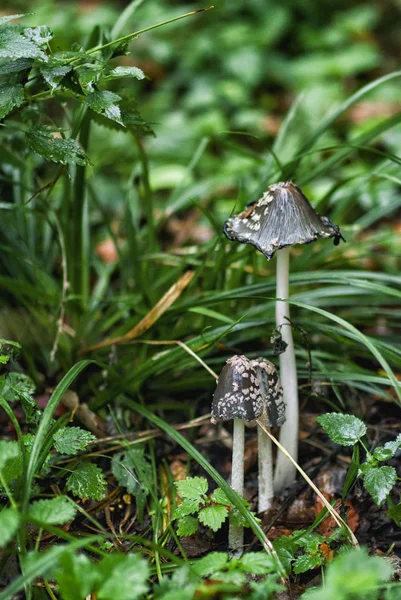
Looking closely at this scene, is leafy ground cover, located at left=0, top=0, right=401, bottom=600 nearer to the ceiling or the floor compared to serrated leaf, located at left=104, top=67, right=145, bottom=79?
nearer to the floor

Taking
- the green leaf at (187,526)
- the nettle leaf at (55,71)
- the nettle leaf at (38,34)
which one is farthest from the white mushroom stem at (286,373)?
the nettle leaf at (38,34)

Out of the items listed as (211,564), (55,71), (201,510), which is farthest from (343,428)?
(55,71)

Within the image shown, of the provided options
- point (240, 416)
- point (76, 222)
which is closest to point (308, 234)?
point (240, 416)

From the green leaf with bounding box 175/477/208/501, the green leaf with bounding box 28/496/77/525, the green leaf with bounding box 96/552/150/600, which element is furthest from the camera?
the green leaf with bounding box 175/477/208/501

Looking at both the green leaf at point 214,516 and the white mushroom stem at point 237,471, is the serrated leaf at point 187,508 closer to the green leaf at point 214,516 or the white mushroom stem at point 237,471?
the green leaf at point 214,516

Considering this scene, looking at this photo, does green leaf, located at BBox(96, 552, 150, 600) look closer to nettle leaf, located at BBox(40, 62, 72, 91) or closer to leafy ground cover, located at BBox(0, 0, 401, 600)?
leafy ground cover, located at BBox(0, 0, 401, 600)

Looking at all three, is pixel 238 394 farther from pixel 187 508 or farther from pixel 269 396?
pixel 187 508

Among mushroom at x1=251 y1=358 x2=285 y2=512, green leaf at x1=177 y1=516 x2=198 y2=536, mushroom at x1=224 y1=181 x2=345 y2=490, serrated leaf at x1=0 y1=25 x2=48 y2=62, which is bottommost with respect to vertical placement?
green leaf at x1=177 y1=516 x2=198 y2=536

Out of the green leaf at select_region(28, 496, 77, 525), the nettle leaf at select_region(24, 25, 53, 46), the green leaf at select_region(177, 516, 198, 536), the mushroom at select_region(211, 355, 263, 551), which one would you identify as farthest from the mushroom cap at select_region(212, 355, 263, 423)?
the nettle leaf at select_region(24, 25, 53, 46)

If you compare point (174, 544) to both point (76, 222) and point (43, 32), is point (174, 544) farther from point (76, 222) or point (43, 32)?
point (43, 32)
